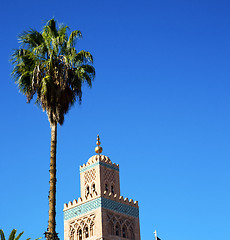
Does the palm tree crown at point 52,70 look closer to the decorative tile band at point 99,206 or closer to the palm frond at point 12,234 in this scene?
the palm frond at point 12,234

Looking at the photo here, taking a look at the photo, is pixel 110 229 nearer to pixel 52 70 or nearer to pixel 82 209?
pixel 82 209

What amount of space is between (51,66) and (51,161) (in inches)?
158

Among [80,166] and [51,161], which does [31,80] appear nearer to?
[51,161]

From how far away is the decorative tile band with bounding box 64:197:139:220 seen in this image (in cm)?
3825

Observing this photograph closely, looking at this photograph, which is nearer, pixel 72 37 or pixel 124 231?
pixel 72 37

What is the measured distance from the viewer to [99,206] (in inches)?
1491

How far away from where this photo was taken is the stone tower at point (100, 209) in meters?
37.9

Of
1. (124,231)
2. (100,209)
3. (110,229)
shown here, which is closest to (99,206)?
(100,209)

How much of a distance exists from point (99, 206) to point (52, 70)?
808 inches

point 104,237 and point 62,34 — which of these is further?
point 104,237

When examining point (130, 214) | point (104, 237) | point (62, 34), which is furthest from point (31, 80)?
point (130, 214)

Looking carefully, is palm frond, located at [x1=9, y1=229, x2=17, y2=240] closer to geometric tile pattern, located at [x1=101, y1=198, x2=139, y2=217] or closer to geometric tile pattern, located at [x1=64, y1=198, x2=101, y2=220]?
geometric tile pattern, located at [x1=64, y1=198, x2=101, y2=220]

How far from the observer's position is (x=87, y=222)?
1507 inches

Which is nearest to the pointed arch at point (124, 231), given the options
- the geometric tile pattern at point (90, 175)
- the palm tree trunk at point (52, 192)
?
the geometric tile pattern at point (90, 175)
